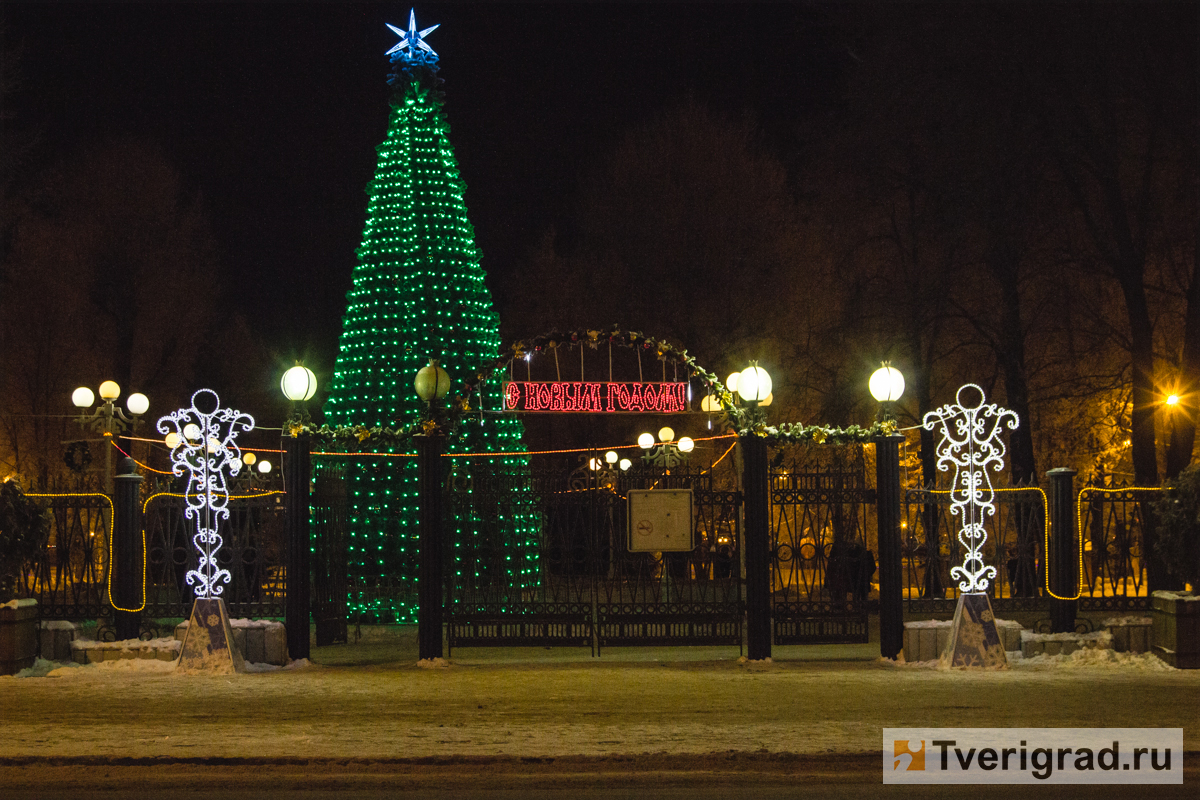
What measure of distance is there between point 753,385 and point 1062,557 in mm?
3998

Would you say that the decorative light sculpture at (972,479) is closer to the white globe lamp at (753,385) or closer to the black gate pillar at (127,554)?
the white globe lamp at (753,385)

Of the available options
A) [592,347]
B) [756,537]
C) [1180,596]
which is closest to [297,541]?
[592,347]

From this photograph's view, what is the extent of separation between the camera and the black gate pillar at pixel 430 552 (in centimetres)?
1255

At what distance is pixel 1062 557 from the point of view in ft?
42.6

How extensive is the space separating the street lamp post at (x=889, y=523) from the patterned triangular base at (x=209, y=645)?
6902mm

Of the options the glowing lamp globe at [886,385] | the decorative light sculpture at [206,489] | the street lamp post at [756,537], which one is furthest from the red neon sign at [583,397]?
the decorative light sculpture at [206,489]

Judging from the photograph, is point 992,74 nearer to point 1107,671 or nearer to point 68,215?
point 1107,671

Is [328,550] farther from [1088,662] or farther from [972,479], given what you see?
[1088,662]

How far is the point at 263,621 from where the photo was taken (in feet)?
41.7

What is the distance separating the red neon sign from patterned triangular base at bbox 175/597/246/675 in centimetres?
563

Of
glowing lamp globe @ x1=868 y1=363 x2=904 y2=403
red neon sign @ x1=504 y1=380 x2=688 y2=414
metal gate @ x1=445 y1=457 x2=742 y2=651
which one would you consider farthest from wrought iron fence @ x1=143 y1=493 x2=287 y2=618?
glowing lamp globe @ x1=868 y1=363 x2=904 y2=403

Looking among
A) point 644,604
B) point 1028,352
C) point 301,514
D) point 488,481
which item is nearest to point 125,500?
point 301,514

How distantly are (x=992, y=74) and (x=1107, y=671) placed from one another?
11638mm

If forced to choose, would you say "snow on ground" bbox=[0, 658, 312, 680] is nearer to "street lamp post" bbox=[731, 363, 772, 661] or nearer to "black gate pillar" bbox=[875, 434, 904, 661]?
"street lamp post" bbox=[731, 363, 772, 661]
